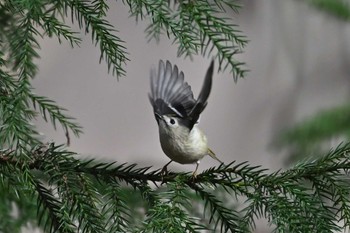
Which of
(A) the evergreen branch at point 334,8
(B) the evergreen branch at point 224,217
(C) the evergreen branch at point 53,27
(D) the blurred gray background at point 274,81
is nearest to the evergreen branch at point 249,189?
(B) the evergreen branch at point 224,217

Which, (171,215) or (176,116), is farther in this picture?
(176,116)

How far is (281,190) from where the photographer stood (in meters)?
0.62

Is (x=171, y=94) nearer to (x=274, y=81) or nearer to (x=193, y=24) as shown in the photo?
A: (x=193, y=24)

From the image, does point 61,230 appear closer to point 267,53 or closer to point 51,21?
point 51,21

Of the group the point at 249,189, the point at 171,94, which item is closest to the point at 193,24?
the point at 171,94

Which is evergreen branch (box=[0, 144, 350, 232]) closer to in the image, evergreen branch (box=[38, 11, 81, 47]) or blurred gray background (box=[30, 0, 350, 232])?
evergreen branch (box=[38, 11, 81, 47])

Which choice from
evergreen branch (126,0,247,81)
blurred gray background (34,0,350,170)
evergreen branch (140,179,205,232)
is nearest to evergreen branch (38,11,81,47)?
evergreen branch (126,0,247,81)

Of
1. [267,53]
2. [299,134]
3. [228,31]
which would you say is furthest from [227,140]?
[228,31]

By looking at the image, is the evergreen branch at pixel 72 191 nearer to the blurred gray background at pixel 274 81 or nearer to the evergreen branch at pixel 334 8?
the evergreen branch at pixel 334 8

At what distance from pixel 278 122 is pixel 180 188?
2377 millimetres

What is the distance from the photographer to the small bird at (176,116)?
27.7 inches

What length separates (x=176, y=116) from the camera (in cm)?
71

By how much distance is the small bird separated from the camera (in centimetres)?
70

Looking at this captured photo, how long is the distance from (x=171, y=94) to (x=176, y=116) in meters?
0.04
